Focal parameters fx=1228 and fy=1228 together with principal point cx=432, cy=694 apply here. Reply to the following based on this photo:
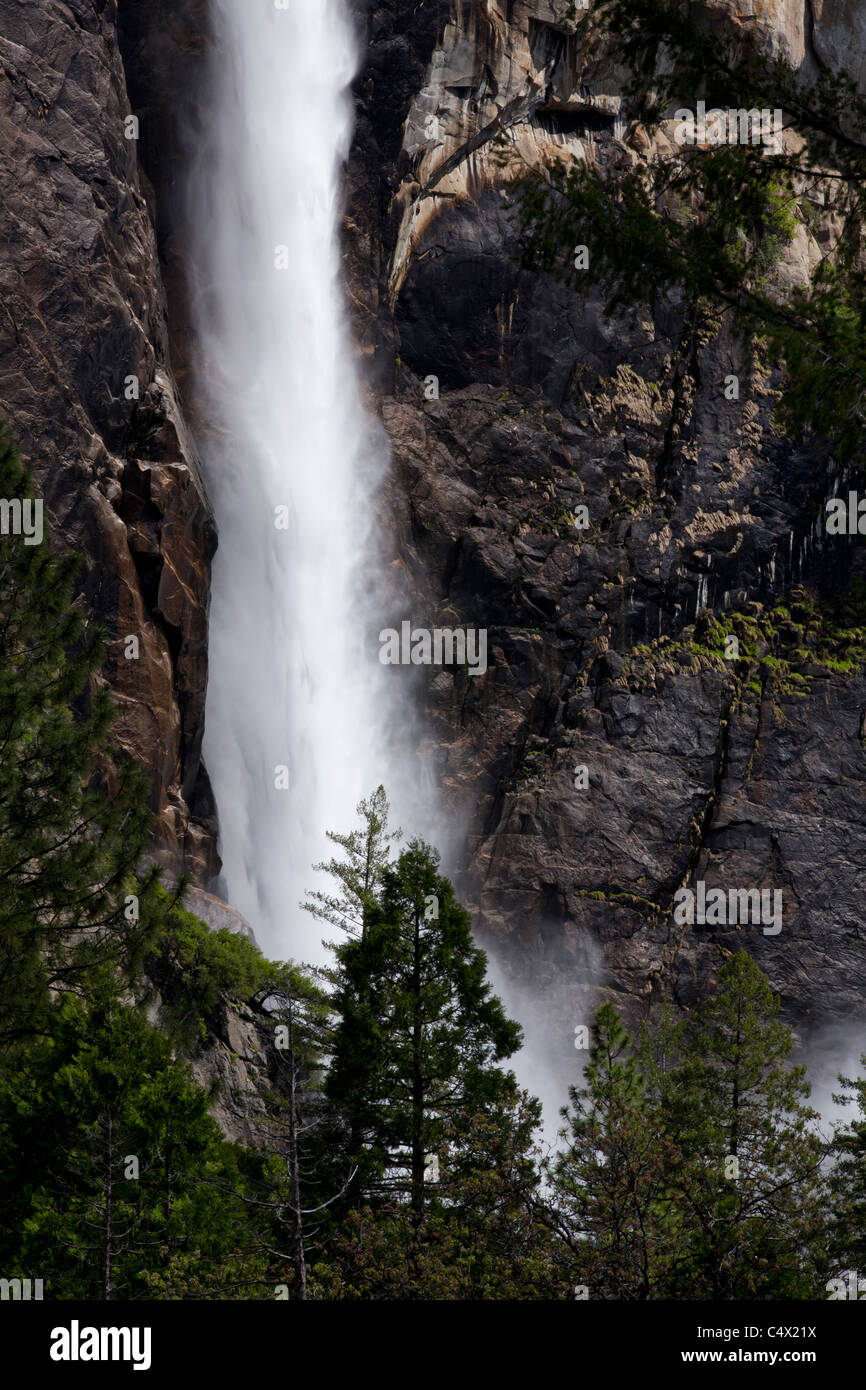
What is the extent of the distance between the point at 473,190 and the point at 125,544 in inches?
946

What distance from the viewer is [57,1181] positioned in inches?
581

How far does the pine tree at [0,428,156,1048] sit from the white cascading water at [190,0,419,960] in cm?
→ 2369

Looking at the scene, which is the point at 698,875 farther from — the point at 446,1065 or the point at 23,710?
the point at 23,710

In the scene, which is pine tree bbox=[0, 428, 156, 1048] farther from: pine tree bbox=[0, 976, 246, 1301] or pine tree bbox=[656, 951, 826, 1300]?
pine tree bbox=[656, 951, 826, 1300]

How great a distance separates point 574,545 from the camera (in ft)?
153

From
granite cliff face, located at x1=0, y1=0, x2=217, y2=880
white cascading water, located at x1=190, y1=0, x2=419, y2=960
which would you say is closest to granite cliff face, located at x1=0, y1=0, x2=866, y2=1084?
white cascading water, located at x1=190, y1=0, x2=419, y2=960

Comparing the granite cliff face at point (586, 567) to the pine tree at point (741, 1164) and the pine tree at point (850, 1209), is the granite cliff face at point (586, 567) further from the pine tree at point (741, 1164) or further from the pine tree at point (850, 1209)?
the pine tree at point (850, 1209)

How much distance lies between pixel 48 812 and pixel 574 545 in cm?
3478

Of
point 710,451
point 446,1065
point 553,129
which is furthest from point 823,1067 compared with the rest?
point 553,129

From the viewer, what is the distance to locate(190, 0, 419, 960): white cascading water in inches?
1590

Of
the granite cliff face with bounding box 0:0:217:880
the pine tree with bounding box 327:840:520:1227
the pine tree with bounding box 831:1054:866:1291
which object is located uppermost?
the granite cliff face with bounding box 0:0:217:880

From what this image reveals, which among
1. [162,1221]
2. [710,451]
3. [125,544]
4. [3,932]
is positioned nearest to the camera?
[3,932]
